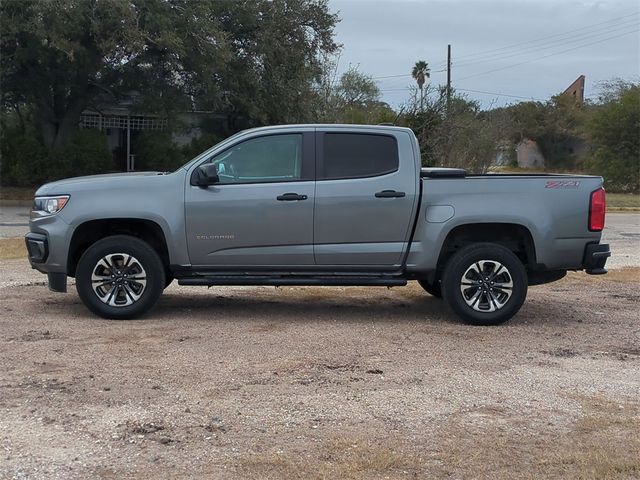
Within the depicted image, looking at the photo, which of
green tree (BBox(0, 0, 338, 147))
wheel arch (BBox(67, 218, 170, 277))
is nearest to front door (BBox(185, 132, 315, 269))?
wheel arch (BBox(67, 218, 170, 277))

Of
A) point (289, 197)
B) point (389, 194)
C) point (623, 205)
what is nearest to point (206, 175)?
point (289, 197)

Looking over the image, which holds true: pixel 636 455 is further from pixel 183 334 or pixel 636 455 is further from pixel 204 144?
pixel 204 144

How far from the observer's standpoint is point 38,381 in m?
5.62

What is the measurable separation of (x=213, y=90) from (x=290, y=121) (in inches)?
153

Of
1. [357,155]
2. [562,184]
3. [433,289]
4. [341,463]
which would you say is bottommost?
[341,463]

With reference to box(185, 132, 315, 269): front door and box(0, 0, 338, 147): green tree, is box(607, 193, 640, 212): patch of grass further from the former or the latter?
box(185, 132, 315, 269): front door

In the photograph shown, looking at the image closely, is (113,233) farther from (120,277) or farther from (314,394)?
(314,394)

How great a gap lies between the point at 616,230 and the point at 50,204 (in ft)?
54.7

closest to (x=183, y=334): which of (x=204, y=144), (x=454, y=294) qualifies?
(x=454, y=294)

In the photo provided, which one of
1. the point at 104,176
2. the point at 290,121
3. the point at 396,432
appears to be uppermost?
the point at 290,121

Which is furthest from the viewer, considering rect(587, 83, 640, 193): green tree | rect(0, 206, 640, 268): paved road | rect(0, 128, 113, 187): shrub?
rect(587, 83, 640, 193): green tree

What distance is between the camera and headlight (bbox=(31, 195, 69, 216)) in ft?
25.6

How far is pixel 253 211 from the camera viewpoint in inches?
306

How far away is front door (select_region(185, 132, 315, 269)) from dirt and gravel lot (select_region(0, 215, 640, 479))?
69 cm
